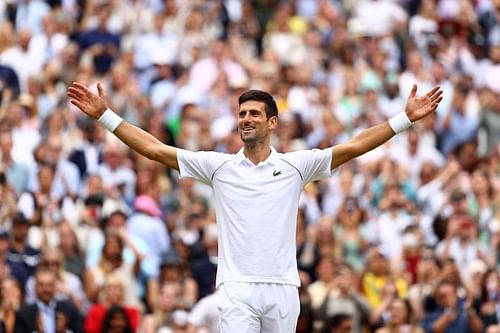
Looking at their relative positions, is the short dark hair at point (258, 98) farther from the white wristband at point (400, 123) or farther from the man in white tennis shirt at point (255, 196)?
the white wristband at point (400, 123)

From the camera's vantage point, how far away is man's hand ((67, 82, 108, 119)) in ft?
40.3

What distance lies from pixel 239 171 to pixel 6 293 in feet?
18.8

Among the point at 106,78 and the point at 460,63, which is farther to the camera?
the point at 460,63

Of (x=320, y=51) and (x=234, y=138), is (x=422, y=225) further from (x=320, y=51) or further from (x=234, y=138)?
(x=320, y=51)

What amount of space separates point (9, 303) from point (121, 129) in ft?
17.3

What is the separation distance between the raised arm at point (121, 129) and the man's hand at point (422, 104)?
171cm

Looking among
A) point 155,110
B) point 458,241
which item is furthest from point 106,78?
point 458,241

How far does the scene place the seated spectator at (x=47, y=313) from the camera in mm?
17203

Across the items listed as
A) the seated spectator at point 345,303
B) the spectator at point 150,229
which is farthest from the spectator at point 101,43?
the seated spectator at point 345,303

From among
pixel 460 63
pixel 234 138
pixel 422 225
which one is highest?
pixel 460 63

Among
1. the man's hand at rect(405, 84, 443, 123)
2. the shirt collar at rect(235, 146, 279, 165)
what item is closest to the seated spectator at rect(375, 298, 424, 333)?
the man's hand at rect(405, 84, 443, 123)

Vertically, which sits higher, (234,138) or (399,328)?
(234,138)

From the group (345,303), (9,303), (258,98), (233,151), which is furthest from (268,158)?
(233,151)

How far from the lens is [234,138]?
72.8ft
